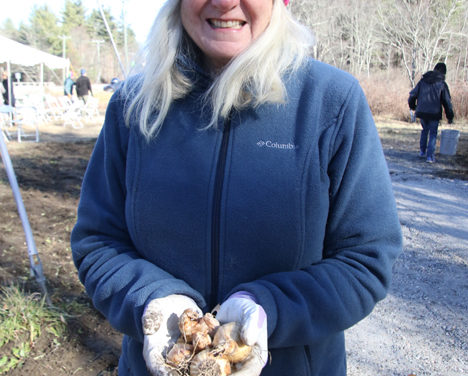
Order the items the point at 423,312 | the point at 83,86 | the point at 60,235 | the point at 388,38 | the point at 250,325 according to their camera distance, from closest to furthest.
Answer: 1. the point at 250,325
2. the point at 423,312
3. the point at 60,235
4. the point at 83,86
5. the point at 388,38

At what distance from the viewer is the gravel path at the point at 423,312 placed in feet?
9.57

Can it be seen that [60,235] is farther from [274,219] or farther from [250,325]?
[250,325]

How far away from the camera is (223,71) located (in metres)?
1.20

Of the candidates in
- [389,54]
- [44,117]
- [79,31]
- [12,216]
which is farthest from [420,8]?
[79,31]

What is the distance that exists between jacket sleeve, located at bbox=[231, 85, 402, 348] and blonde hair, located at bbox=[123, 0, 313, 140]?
0.21 m

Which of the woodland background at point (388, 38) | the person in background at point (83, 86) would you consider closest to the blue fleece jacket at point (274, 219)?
the person in background at point (83, 86)

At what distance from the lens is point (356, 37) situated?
1044 inches

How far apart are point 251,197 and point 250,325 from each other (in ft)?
1.11

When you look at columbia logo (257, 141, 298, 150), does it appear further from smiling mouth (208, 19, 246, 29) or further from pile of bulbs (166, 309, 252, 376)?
pile of bulbs (166, 309, 252, 376)

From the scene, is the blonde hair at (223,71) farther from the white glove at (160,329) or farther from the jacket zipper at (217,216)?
the white glove at (160,329)

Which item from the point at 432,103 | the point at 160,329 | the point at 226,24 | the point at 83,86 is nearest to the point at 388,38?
the point at 83,86

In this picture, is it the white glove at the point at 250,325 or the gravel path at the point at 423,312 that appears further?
the gravel path at the point at 423,312

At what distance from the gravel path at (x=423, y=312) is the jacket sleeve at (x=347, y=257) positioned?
2063mm

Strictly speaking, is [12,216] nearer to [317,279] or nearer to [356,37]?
[317,279]
